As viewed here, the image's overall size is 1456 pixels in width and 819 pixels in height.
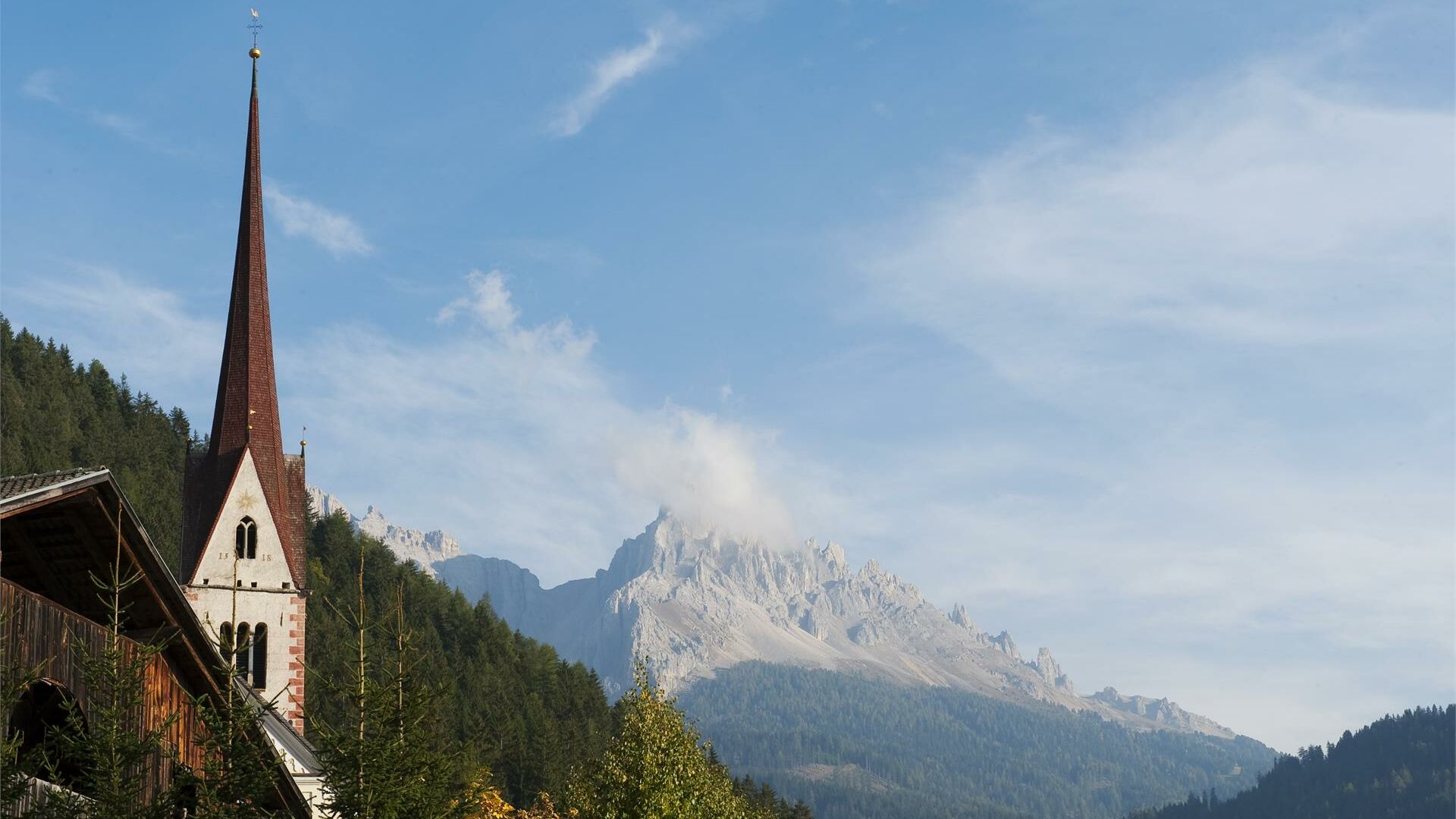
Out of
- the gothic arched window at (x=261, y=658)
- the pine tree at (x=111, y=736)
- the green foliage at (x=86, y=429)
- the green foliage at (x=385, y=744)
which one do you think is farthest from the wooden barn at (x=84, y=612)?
the green foliage at (x=86, y=429)

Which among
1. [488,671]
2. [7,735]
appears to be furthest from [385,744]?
[488,671]

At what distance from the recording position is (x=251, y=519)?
42.9m

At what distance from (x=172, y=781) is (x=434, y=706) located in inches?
187

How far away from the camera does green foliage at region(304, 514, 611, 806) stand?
118000 millimetres

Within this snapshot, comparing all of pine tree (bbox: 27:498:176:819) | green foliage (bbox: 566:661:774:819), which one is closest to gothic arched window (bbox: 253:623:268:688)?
green foliage (bbox: 566:661:774:819)

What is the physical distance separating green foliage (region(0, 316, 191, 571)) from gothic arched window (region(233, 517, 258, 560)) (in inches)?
3398

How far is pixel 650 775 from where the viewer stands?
152ft

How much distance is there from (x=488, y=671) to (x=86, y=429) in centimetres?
4643

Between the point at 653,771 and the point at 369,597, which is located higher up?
the point at 369,597

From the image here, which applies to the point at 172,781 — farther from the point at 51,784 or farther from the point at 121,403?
the point at 121,403

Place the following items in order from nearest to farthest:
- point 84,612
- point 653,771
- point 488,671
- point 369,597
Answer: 1. point 84,612
2. point 653,771
3. point 488,671
4. point 369,597

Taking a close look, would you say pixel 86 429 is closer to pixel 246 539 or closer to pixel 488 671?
pixel 488 671

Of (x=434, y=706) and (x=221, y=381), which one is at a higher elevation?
(x=221, y=381)

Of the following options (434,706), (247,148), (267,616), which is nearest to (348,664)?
(434,706)
